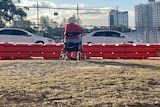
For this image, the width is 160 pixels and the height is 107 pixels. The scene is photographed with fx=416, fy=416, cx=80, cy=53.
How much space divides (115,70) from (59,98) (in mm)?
4011

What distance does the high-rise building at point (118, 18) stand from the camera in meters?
40.6

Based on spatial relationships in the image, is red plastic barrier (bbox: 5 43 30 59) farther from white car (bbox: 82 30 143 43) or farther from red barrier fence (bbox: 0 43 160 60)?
white car (bbox: 82 30 143 43)

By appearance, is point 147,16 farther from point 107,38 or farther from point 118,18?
point 107,38

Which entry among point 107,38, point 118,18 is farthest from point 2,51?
point 118,18

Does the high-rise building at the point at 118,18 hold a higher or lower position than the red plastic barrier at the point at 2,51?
higher

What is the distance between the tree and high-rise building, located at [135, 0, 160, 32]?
1468cm

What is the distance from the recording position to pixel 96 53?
19734 mm

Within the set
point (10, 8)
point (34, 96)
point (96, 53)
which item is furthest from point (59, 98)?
point (10, 8)

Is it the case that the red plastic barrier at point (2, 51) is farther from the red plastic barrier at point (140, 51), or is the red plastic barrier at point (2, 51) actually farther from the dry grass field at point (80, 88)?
the dry grass field at point (80, 88)

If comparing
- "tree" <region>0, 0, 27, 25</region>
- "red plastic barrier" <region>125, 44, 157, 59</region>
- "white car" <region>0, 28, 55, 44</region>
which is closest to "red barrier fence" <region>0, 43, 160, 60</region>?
"red plastic barrier" <region>125, 44, 157, 59</region>

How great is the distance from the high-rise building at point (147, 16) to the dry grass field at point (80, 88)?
3097 centimetres

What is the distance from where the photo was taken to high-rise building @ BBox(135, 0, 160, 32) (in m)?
41.9

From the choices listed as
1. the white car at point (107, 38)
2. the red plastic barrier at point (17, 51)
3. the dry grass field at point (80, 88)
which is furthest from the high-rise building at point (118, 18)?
the dry grass field at point (80, 88)

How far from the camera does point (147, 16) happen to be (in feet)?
147
